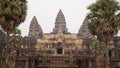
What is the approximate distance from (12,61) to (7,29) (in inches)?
281

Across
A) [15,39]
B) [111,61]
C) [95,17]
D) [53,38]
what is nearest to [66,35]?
[53,38]

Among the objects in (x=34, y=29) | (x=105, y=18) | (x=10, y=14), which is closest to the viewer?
(x=10, y=14)

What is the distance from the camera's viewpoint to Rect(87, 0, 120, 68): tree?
1147 inches

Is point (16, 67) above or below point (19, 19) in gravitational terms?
below

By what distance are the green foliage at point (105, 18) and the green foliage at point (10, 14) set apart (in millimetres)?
7921

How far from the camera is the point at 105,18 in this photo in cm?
2947

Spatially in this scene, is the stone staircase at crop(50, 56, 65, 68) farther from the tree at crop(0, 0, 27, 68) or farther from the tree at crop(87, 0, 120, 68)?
the tree at crop(0, 0, 27, 68)

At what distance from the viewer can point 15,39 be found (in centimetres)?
5225

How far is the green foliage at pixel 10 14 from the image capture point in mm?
25719

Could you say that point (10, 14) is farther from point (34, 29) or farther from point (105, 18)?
point (34, 29)

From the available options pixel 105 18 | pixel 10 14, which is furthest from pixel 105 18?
pixel 10 14

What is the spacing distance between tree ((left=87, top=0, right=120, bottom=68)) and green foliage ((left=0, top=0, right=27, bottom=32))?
7.92 metres

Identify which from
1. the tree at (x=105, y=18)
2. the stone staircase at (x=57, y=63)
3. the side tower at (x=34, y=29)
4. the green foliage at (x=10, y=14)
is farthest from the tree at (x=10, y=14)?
the side tower at (x=34, y=29)

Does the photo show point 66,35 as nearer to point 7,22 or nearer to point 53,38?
point 53,38
